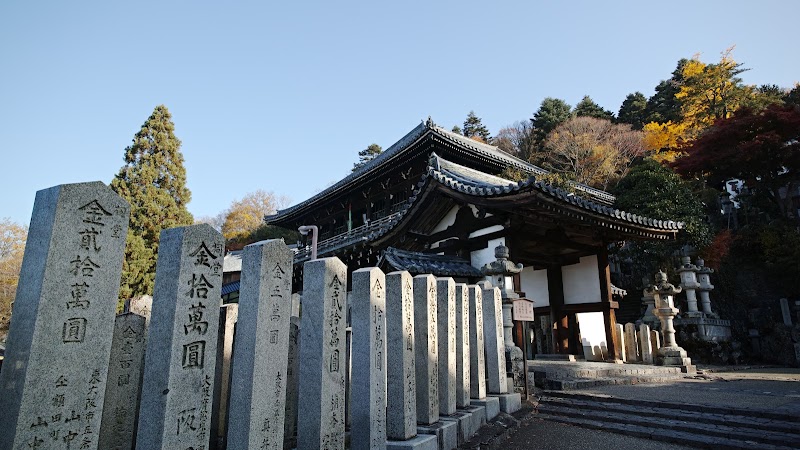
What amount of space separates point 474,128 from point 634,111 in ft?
47.5

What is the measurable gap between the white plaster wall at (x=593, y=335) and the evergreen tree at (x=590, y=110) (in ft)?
95.1

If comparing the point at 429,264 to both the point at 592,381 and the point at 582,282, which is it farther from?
the point at 582,282

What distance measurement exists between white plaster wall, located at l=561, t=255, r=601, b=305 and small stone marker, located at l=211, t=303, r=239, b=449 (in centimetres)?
1017

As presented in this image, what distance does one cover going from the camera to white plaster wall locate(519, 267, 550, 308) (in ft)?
42.0

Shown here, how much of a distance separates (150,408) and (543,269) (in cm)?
1213

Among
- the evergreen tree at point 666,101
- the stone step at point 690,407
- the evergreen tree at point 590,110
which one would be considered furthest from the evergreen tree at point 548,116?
the stone step at point 690,407

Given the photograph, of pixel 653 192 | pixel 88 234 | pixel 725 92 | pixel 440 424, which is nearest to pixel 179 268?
pixel 88 234

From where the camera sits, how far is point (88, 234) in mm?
2395

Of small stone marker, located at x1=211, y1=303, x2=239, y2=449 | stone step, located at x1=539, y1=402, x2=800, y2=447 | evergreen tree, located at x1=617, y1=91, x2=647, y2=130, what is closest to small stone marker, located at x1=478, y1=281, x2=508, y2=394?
stone step, located at x1=539, y1=402, x2=800, y2=447

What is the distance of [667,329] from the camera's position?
10.8 m

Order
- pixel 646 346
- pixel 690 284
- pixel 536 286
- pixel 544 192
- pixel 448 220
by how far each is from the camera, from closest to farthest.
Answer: pixel 544 192 → pixel 646 346 → pixel 448 220 → pixel 536 286 → pixel 690 284

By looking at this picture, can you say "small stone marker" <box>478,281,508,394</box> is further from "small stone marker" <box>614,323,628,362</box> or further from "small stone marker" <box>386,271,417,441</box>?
"small stone marker" <box>614,323,628,362</box>

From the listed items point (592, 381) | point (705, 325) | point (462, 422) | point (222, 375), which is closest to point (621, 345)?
point (592, 381)

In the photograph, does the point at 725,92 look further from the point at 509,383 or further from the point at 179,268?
the point at 179,268
